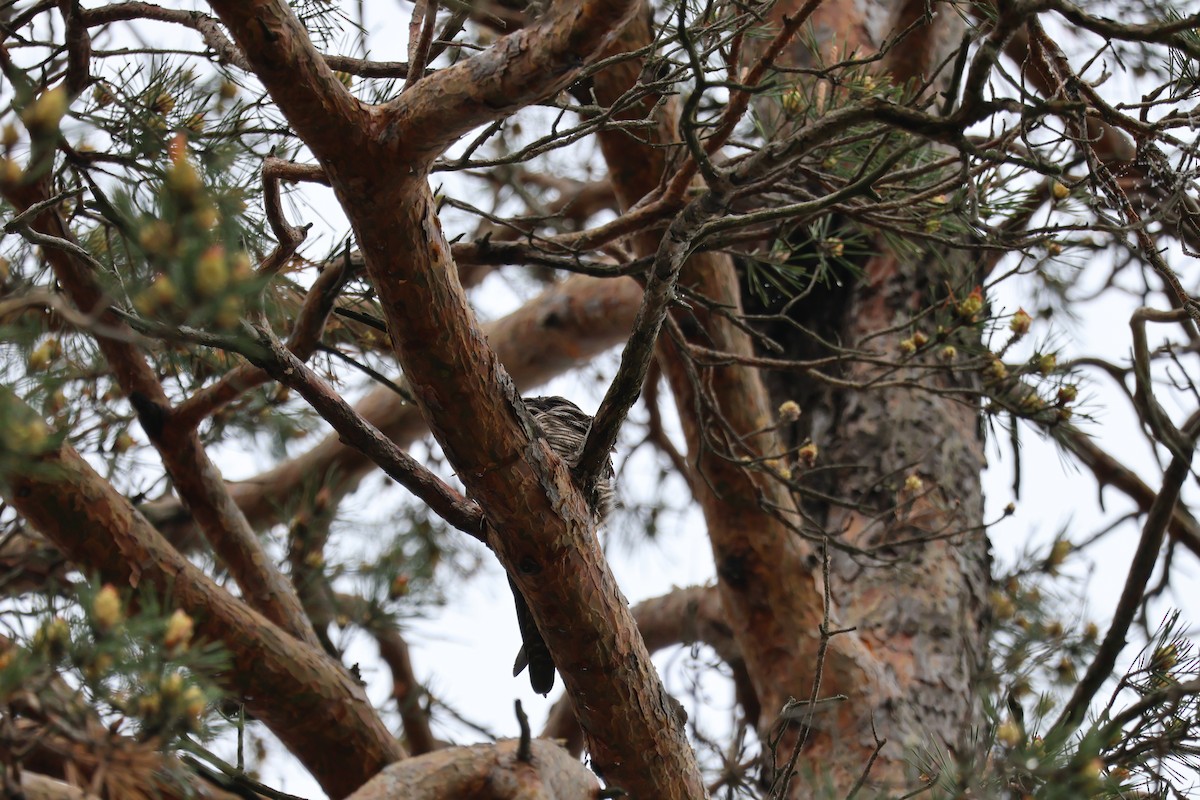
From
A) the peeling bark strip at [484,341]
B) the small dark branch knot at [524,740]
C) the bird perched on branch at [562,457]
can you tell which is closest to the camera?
the peeling bark strip at [484,341]

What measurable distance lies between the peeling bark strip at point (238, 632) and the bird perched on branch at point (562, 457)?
437 millimetres

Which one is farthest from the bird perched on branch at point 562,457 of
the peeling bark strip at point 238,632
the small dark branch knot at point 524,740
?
the peeling bark strip at point 238,632

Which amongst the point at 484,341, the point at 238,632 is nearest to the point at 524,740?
the point at 238,632

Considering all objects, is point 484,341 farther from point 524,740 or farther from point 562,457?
point 524,740

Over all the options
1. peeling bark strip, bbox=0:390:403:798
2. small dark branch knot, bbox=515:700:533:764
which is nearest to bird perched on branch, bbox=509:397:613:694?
small dark branch knot, bbox=515:700:533:764

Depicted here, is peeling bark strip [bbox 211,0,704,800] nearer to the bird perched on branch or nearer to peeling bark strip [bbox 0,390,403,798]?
the bird perched on branch

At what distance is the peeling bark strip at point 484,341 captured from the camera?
1.08 meters

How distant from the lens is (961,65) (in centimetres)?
116

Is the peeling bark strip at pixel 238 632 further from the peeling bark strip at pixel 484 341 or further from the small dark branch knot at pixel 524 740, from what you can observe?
the peeling bark strip at pixel 484 341

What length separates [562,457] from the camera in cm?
169

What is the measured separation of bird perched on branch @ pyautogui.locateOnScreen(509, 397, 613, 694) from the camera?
1.66 metres

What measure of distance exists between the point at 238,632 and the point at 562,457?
2.19 ft

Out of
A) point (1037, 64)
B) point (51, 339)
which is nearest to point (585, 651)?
point (1037, 64)

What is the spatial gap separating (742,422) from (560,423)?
490mm
